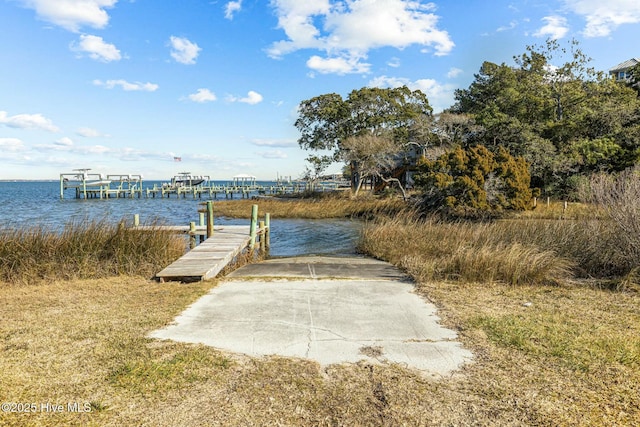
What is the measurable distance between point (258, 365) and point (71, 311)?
10.5ft

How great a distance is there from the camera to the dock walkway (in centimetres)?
768

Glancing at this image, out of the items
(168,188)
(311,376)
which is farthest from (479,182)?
(168,188)

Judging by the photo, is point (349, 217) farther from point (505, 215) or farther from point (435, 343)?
point (435, 343)

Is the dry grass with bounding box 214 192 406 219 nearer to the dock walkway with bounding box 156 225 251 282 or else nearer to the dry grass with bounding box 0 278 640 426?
the dock walkway with bounding box 156 225 251 282

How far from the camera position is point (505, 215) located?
21.8 m

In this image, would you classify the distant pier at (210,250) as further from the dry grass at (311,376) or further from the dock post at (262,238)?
the dry grass at (311,376)

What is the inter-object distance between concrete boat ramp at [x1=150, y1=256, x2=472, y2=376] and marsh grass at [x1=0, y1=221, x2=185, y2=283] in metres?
2.36

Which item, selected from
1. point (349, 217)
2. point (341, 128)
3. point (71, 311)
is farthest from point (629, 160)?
point (71, 311)

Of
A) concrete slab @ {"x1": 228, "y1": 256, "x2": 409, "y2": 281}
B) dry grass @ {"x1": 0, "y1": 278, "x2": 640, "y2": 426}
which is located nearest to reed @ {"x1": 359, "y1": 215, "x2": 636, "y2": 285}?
concrete slab @ {"x1": 228, "y1": 256, "x2": 409, "y2": 281}

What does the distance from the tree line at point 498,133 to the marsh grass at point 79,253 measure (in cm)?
1596

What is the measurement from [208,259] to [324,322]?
429 centimetres

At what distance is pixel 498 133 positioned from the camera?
28.7 meters

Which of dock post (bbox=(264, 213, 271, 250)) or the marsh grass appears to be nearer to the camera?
the marsh grass

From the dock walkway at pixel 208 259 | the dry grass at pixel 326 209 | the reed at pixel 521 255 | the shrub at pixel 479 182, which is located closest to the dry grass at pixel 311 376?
the dock walkway at pixel 208 259
